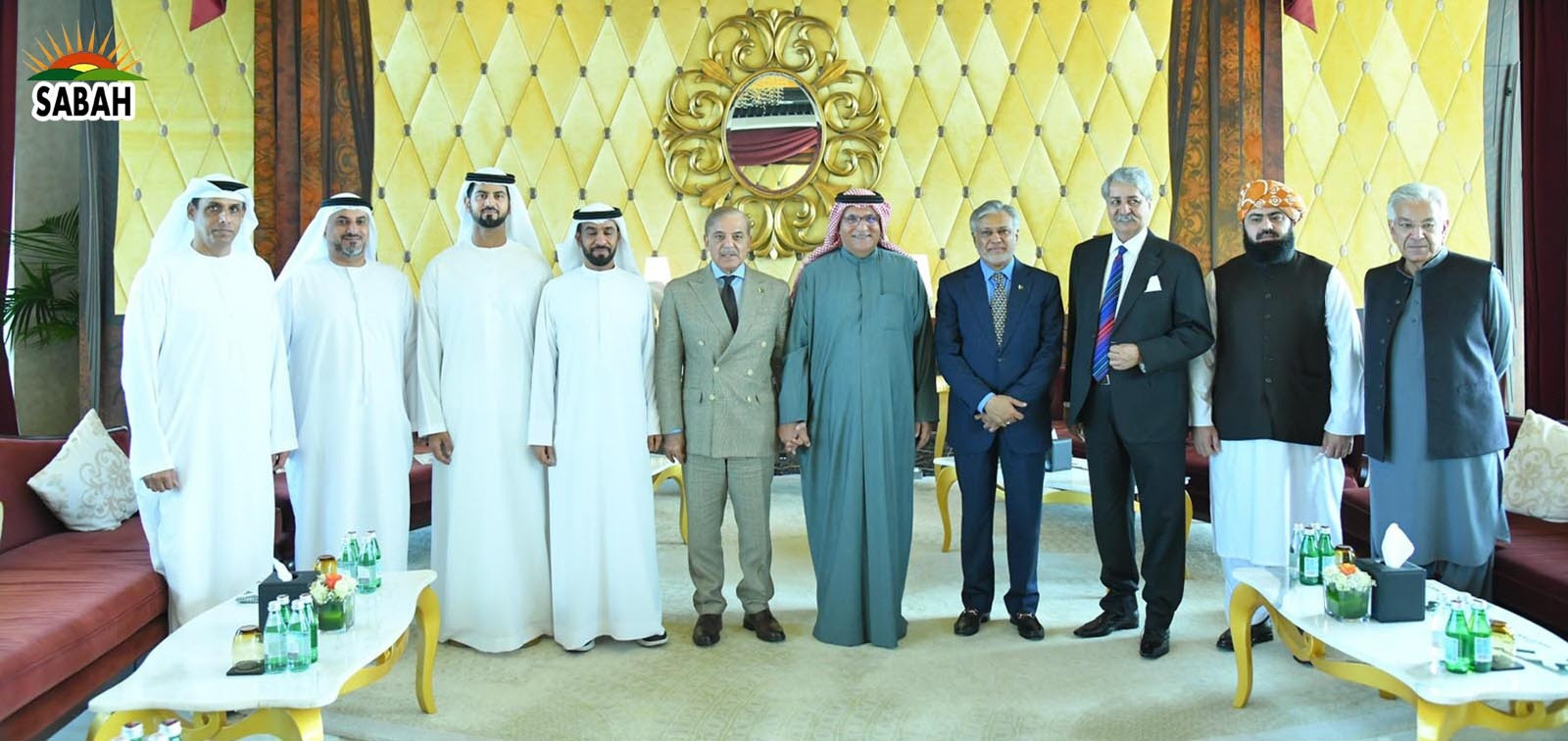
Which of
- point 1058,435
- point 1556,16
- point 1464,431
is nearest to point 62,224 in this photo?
point 1058,435

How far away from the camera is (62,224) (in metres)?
5.47

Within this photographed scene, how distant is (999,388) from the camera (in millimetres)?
3629

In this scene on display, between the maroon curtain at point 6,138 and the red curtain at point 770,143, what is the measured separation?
318cm

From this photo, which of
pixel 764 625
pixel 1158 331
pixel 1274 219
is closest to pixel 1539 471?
pixel 1274 219

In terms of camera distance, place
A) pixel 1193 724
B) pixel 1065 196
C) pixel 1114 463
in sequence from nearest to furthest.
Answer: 1. pixel 1193 724
2. pixel 1114 463
3. pixel 1065 196

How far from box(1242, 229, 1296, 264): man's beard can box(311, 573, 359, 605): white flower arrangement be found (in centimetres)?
267

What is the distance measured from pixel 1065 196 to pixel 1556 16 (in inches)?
86.3

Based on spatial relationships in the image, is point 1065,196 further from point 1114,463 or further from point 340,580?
point 340,580

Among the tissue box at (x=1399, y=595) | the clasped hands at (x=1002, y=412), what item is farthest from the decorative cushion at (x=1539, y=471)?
the clasped hands at (x=1002, y=412)

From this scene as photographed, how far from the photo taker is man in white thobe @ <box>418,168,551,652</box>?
3635 mm

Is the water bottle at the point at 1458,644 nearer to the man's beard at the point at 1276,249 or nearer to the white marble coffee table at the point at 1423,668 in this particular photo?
the white marble coffee table at the point at 1423,668

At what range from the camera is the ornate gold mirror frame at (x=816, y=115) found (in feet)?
19.6

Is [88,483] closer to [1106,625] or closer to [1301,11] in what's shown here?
[1106,625]

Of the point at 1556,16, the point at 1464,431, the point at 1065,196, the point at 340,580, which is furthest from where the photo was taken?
the point at 1065,196
